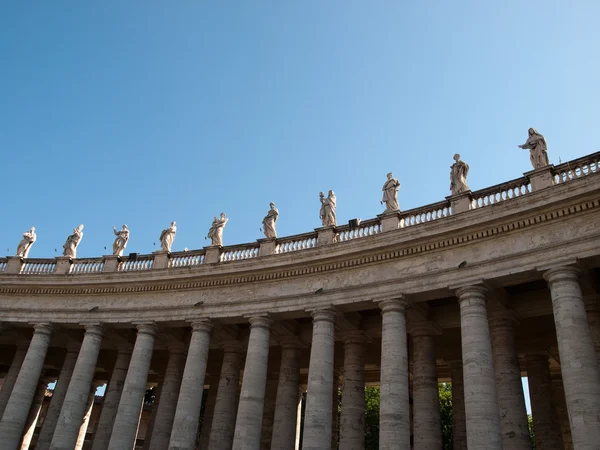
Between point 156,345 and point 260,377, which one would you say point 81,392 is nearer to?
point 156,345

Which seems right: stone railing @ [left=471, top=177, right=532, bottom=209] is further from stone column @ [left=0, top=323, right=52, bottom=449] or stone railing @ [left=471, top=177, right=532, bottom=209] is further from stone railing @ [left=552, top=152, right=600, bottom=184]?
stone column @ [left=0, top=323, right=52, bottom=449]

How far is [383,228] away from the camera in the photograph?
1085 inches

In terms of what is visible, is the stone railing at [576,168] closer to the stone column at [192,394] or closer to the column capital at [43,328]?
the stone column at [192,394]

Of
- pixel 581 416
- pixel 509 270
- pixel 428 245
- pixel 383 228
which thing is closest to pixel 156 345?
pixel 383 228

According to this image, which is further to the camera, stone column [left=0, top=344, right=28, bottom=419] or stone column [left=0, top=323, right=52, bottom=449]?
stone column [left=0, top=344, right=28, bottom=419]

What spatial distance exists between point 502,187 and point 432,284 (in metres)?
5.54

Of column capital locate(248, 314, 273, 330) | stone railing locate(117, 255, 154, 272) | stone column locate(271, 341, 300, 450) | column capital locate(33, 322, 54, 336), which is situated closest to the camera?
column capital locate(248, 314, 273, 330)

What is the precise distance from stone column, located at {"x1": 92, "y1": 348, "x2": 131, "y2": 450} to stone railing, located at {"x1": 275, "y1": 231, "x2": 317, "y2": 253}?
1348 cm

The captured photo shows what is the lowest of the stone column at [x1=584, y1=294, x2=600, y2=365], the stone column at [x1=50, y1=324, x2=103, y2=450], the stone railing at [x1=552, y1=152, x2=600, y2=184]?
the stone column at [x1=50, y1=324, x2=103, y2=450]

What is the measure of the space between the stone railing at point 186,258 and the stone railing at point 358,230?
31.2ft

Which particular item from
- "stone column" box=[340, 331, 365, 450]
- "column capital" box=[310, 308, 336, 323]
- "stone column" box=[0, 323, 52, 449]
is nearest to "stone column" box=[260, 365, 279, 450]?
"stone column" box=[340, 331, 365, 450]

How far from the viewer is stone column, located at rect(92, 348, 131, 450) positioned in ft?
108

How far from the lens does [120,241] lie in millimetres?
37250

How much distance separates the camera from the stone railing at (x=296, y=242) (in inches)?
1196
